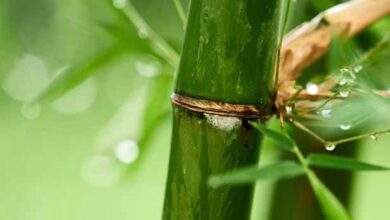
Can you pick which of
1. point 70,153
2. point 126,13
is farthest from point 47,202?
point 126,13

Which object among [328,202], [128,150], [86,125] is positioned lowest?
[328,202]

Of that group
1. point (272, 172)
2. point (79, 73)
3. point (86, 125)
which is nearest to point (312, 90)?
point (272, 172)

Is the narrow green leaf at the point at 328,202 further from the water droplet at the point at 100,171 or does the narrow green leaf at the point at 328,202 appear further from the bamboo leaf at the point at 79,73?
the water droplet at the point at 100,171

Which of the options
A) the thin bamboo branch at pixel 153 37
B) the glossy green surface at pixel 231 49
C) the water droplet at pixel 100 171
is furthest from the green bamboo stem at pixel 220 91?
the water droplet at pixel 100 171

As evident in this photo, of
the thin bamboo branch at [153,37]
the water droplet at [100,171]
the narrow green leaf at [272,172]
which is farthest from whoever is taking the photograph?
the water droplet at [100,171]

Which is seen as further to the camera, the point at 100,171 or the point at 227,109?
the point at 100,171

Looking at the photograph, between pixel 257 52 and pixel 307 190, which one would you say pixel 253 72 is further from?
pixel 307 190

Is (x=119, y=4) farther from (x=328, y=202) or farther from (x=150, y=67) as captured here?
(x=328, y=202)

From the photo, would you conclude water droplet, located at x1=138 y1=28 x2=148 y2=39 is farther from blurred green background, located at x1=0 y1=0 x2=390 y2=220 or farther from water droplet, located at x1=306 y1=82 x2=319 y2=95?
water droplet, located at x1=306 y1=82 x2=319 y2=95
